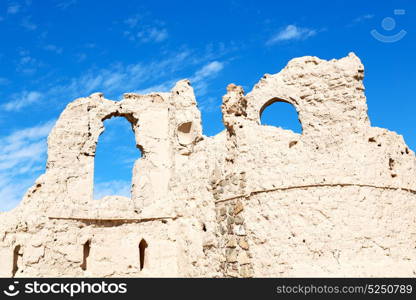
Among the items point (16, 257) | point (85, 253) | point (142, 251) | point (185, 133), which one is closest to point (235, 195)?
point (185, 133)

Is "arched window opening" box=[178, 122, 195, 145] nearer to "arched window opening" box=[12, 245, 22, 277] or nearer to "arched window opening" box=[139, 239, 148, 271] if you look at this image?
"arched window opening" box=[139, 239, 148, 271]

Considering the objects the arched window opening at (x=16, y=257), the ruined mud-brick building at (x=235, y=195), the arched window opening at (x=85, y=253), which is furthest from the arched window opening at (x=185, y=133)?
the arched window opening at (x=16, y=257)

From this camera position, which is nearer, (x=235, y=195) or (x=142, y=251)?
(x=235, y=195)

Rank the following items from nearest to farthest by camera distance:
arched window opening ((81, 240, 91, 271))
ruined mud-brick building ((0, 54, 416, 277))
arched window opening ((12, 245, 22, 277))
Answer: ruined mud-brick building ((0, 54, 416, 277)) < arched window opening ((12, 245, 22, 277)) < arched window opening ((81, 240, 91, 271))

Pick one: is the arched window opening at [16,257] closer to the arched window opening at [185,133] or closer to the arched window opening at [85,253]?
the arched window opening at [85,253]

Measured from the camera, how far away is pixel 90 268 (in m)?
15.3

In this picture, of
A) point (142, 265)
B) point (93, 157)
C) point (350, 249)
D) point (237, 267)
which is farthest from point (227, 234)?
point (93, 157)

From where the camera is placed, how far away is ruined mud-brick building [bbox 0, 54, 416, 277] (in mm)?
12039

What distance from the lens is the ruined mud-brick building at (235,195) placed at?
12.0 metres

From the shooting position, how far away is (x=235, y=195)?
13.2m

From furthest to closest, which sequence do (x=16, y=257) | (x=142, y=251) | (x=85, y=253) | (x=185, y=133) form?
1. (x=185, y=133)
2. (x=142, y=251)
3. (x=85, y=253)
4. (x=16, y=257)

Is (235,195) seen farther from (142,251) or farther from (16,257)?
(16,257)

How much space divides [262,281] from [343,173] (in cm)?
303

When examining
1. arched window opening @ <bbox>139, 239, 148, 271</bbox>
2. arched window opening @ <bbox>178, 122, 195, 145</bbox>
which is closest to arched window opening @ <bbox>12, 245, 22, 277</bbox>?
arched window opening @ <bbox>139, 239, 148, 271</bbox>
